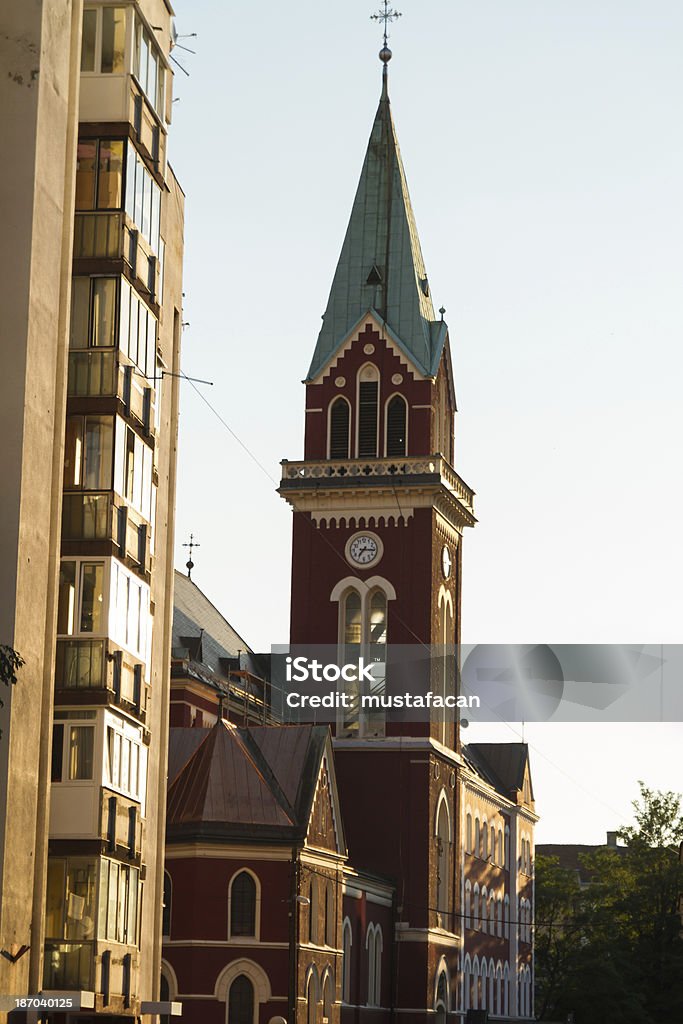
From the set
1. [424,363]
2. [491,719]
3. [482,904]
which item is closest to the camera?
[491,719]

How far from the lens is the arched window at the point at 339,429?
77.8m

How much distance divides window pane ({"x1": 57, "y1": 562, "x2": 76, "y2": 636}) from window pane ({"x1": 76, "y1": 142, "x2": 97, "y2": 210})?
5858 millimetres

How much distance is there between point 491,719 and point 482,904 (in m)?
23.4

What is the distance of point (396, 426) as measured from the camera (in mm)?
77750

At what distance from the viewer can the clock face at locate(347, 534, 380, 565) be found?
252 ft

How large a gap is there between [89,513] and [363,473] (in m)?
45.3

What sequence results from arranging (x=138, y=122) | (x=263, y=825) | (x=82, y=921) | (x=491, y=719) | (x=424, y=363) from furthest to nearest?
(x=424, y=363)
(x=491, y=719)
(x=263, y=825)
(x=138, y=122)
(x=82, y=921)

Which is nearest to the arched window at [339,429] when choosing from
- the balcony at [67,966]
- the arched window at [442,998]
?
the arched window at [442,998]

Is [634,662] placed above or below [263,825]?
above

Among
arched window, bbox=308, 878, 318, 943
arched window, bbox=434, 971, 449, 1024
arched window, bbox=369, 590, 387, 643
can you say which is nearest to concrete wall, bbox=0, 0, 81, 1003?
arched window, bbox=308, 878, 318, 943

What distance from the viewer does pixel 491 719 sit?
7269 cm

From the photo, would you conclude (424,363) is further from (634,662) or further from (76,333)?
(76,333)

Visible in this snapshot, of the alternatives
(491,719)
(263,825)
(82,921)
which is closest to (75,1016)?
(82,921)

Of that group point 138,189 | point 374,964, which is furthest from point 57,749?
point 374,964
